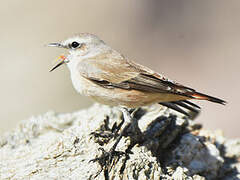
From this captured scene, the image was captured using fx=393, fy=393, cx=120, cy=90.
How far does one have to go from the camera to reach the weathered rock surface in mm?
5582

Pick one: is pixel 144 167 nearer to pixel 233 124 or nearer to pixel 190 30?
pixel 233 124

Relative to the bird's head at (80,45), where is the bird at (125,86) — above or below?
below

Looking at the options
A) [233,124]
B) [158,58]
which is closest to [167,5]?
[158,58]

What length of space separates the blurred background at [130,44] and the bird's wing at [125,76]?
6337mm

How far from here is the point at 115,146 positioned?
5.81m

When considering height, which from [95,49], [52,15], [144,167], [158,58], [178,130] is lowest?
[144,167]

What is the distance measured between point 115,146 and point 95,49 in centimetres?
185

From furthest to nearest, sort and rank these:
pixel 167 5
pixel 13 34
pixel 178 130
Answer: pixel 167 5 < pixel 13 34 < pixel 178 130

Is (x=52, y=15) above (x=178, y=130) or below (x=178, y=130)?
above

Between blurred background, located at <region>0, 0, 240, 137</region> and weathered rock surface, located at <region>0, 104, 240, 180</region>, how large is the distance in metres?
5.16

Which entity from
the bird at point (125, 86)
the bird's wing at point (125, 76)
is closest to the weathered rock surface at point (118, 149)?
the bird at point (125, 86)

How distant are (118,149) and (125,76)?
3.80 feet

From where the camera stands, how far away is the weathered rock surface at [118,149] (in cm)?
558

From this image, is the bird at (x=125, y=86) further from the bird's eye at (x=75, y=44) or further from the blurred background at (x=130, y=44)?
the blurred background at (x=130, y=44)
